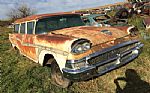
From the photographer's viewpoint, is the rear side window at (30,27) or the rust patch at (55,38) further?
the rear side window at (30,27)

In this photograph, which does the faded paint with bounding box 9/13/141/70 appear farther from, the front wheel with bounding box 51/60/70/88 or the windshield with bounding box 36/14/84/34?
the front wheel with bounding box 51/60/70/88

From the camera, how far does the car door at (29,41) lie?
591 cm

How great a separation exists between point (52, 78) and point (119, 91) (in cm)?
165

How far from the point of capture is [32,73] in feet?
20.4

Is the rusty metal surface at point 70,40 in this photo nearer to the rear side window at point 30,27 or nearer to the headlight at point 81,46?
the headlight at point 81,46

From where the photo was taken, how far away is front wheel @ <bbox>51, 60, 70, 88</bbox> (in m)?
5.12

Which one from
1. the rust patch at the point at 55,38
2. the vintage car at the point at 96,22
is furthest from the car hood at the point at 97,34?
the vintage car at the point at 96,22

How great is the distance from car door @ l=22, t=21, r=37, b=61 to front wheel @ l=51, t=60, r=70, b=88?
86 centimetres

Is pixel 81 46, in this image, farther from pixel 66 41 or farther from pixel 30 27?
pixel 30 27

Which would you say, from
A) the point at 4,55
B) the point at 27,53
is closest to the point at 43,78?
the point at 27,53

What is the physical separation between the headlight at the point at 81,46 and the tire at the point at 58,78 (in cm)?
83

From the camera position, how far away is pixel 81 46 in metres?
4.52

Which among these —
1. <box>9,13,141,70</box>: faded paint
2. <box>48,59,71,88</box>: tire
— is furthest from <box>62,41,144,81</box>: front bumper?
<box>48,59,71,88</box>: tire

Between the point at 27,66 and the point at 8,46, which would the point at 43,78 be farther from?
the point at 8,46
